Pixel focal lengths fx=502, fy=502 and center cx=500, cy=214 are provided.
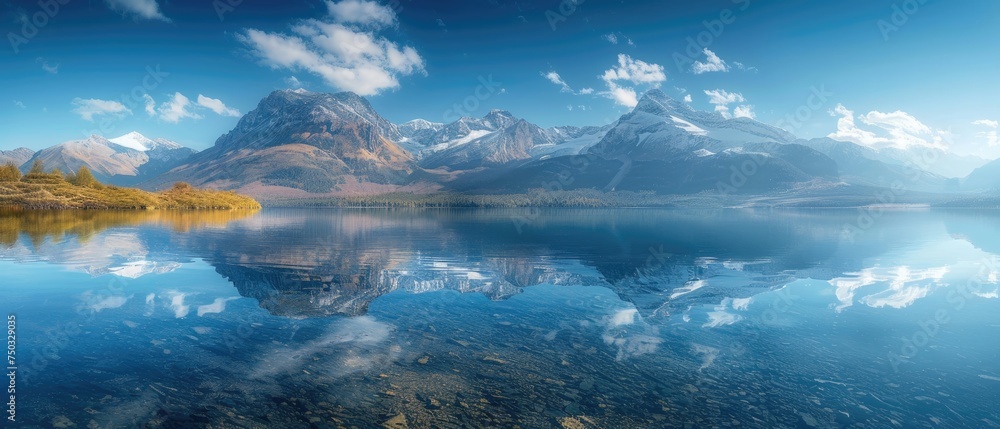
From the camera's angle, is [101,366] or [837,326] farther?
[837,326]

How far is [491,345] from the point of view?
25.2 meters

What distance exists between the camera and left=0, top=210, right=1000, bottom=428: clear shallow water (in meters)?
17.5

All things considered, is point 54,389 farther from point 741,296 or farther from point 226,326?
point 741,296

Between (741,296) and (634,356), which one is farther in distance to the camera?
(741,296)

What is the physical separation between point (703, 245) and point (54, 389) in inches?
3275

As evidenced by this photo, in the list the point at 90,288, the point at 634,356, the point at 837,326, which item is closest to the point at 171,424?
the point at 634,356

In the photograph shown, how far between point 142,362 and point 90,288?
20455mm

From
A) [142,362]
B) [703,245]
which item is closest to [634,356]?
[142,362]

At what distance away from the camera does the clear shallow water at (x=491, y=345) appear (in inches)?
687

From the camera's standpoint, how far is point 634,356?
23812mm

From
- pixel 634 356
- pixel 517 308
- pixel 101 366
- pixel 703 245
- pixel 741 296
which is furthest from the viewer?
pixel 703 245

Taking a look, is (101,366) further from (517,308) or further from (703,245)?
(703,245)

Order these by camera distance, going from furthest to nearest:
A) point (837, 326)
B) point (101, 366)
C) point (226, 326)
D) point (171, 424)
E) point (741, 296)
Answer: point (741, 296) < point (837, 326) < point (226, 326) < point (101, 366) < point (171, 424)

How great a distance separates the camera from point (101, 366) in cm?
2044
